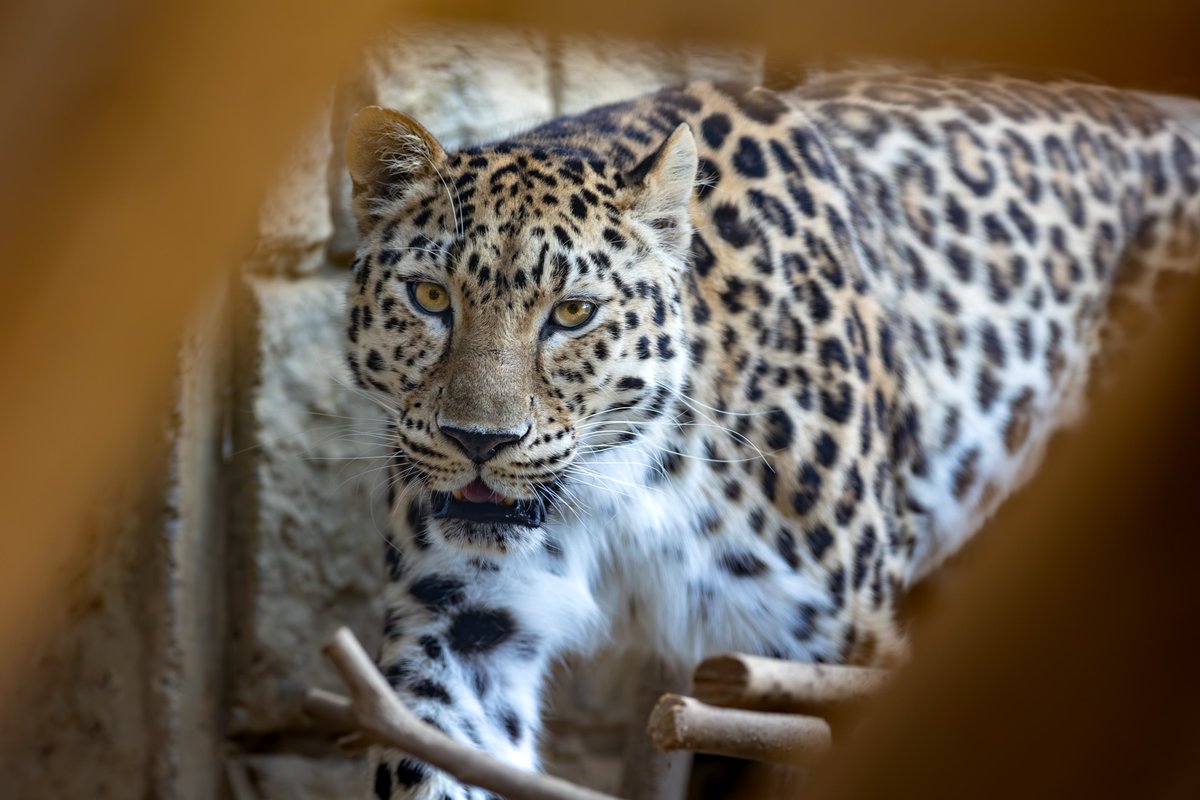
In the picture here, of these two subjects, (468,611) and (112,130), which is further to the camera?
(468,611)

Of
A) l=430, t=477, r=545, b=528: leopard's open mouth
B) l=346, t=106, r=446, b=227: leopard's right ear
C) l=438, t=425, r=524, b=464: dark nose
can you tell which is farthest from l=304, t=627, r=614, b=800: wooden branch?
l=346, t=106, r=446, b=227: leopard's right ear

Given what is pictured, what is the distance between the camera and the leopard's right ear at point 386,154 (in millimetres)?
3334

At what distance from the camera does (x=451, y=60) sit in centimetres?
493

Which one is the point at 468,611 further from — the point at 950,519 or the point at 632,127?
the point at 950,519

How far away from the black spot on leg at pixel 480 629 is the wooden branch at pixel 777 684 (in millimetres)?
1275

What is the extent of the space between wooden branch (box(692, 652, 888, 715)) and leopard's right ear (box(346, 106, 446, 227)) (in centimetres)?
160

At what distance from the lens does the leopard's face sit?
10.2ft

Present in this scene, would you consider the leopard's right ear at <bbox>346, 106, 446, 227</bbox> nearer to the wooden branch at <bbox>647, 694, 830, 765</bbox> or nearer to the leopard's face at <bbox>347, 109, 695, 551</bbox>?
the leopard's face at <bbox>347, 109, 695, 551</bbox>

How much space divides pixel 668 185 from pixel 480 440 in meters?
0.81

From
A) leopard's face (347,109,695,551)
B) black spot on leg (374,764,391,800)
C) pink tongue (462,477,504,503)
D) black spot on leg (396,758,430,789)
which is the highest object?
leopard's face (347,109,695,551)

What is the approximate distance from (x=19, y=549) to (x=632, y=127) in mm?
3100

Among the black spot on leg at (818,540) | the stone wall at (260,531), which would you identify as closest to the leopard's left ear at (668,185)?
the black spot on leg at (818,540)

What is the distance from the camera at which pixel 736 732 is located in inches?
87.3

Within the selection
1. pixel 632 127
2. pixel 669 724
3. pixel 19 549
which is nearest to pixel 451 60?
pixel 632 127
